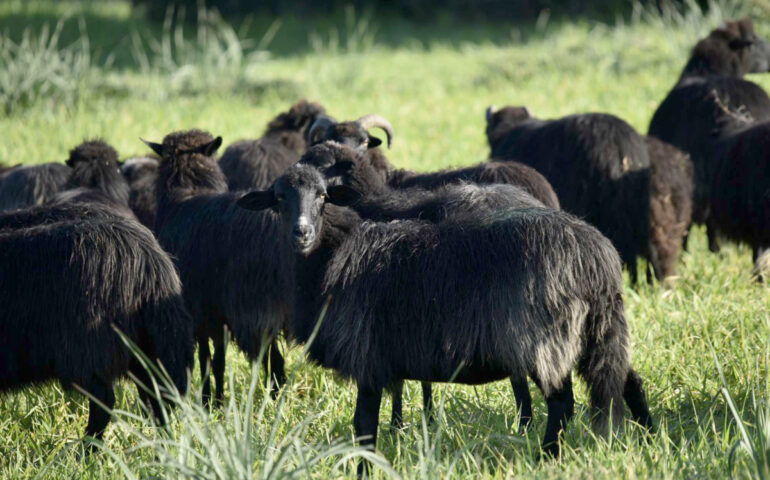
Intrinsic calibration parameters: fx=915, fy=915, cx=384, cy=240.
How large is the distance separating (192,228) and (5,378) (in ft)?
5.23

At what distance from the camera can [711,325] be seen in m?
5.54

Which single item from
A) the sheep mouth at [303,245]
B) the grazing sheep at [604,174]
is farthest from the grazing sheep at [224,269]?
the grazing sheep at [604,174]

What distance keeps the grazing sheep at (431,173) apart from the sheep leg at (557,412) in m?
1.82

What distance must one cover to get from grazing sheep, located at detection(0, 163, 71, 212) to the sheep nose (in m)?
3.52

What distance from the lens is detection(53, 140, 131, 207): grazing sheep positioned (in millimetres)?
6645

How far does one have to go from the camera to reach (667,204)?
7.42 metres

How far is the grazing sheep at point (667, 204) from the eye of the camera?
7250 mm

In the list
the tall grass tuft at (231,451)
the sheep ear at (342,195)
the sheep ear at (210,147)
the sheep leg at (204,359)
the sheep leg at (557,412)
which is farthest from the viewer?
the sheep ear at (210,147)

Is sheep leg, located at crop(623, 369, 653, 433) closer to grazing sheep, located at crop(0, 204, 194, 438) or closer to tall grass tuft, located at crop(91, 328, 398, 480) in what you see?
tall grass tuft, located at crop(91, 328, 398, 480)

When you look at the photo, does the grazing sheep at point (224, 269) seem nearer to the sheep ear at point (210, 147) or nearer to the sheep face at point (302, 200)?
the sheep ear at point (210, 147)

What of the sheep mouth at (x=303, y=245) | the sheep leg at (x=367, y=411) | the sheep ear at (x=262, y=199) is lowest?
the sheep leg at (x=367, y=411)

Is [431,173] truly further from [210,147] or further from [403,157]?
[403,157]

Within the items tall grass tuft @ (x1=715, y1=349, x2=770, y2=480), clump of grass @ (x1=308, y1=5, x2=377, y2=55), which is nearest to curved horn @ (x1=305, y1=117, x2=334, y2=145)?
tall grass tuft @ (x1=715, y1=349, x2=770, y2=480)

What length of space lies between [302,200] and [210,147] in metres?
2.06
